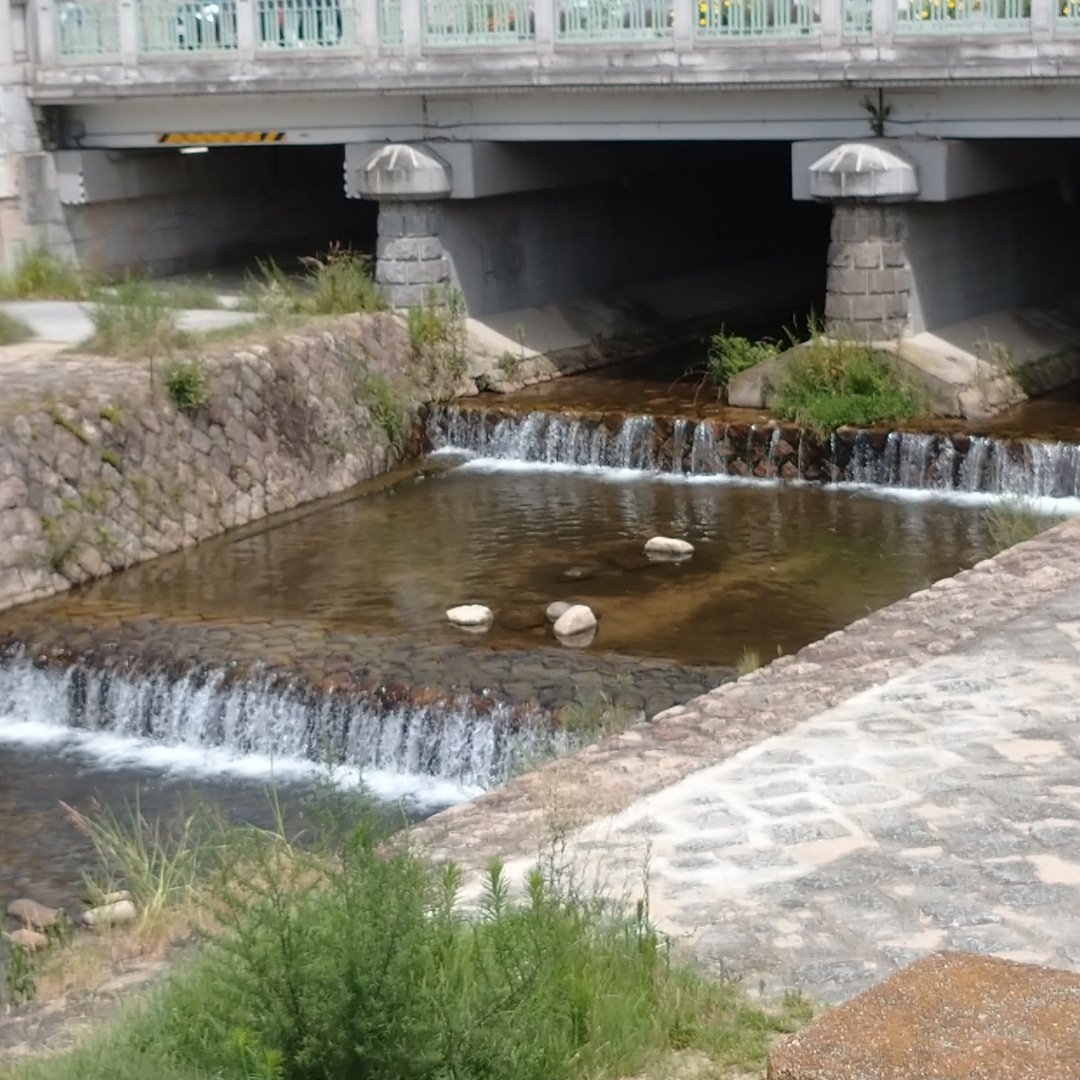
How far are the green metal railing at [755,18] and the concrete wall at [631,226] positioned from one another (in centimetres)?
324

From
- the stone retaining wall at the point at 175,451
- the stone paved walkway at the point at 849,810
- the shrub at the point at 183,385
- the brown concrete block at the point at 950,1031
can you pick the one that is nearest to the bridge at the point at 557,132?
the stone retaining wall at the point at 175,451

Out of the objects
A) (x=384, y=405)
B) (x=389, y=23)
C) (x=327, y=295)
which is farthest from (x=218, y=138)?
(x=384, y=405)

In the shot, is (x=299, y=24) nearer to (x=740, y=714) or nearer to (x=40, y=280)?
(x=40, y=280)

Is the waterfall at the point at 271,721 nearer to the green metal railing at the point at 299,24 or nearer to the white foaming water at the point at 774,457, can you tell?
the white foaming water at the point at 774,457

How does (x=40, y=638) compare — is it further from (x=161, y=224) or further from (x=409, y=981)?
(x=161, y=224)

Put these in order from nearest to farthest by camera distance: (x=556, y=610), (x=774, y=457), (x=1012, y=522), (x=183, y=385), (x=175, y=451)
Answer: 1. (x=556, y=610)
2. (x=1012, y=522)
3. (x=175, y=451)
4. (x=183, y=385)
5. (x=774, y=457)

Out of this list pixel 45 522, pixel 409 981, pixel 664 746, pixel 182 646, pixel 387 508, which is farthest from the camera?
pixel 387 508

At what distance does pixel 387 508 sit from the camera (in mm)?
16250

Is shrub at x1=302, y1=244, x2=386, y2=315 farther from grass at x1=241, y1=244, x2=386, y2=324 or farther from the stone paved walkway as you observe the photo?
the stone paved walkway

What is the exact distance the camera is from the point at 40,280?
20.5 metres

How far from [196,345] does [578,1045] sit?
1224cm

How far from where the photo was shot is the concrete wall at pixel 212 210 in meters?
21.3

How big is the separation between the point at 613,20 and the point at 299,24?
10.5ft

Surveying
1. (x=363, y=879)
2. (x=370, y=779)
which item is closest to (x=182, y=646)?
(x=370, y=779)
